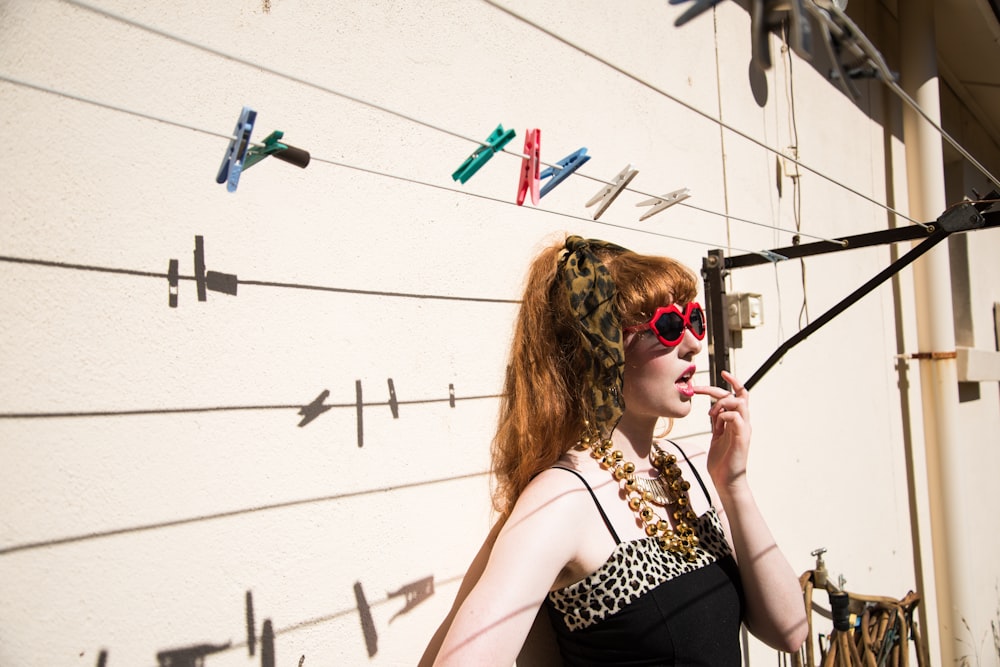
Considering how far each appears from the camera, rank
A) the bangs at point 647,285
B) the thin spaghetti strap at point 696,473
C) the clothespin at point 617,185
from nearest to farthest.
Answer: the clothespin at point 617,185, the bangs at point 647,285, the thin spaghetti strap at point 696,473

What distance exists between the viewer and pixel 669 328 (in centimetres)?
139

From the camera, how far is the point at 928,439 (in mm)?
3959

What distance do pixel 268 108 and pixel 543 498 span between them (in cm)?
95

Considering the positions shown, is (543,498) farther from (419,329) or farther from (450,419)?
(419,329)

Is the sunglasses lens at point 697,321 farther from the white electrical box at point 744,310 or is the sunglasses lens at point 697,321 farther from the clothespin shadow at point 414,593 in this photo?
the white electrical box at point 744,310

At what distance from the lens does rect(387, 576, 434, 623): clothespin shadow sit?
138cm

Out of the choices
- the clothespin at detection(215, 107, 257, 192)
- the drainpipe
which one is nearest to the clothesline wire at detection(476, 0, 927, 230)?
the clothespin at detection(215, 107, 257, 192)

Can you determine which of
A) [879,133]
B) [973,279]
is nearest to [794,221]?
[879,133]

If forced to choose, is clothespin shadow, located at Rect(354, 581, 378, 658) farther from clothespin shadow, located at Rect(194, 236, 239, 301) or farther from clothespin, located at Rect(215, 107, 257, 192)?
clothespin, located at Rect(215, 107, 257, 192)

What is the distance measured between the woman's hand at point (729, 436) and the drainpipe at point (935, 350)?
3.15 m

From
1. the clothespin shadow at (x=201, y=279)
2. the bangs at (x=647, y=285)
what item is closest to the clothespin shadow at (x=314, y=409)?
the clothespin shadow at (x=201, y=279)

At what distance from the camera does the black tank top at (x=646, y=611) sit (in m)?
1.28

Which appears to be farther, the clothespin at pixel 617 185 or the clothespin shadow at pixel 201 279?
the clothespin at pixel 617 185

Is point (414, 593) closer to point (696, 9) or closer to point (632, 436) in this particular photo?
point (632, 436)
